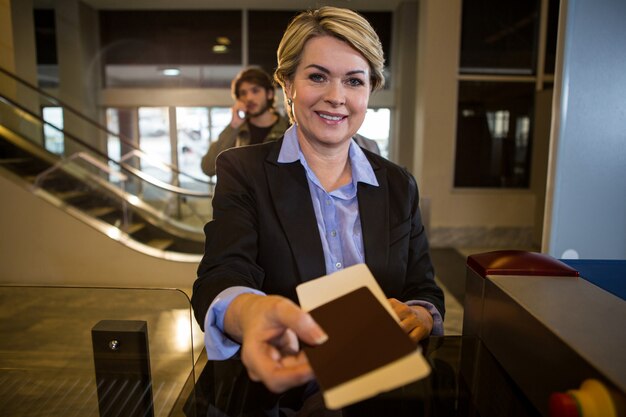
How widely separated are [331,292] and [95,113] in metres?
8.85

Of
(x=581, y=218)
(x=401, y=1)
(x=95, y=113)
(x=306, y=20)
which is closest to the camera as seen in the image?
(x=306, y=20)

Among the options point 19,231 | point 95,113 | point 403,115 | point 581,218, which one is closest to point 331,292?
point 581,218

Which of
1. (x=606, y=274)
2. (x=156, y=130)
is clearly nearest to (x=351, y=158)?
(x=606, y=274)

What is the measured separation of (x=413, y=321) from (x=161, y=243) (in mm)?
4427

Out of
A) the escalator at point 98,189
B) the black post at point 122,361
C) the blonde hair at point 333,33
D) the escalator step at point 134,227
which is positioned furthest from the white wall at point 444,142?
the black post at point 122,361

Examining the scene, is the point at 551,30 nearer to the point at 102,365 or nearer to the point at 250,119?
Answer: the point at 250,119

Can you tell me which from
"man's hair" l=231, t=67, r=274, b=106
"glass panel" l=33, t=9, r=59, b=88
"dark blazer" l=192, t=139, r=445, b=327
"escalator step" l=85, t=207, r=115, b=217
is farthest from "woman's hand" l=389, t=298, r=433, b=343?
"glass panel" l=33, t=9, r=59, b=88

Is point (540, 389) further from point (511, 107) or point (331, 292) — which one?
point (511, 107)

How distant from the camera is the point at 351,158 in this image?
1.28m

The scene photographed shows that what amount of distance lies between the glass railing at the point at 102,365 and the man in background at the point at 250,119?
1778mm

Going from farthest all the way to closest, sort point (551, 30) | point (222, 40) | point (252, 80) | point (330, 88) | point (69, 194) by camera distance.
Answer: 1. point (222, 40)
2. point (551, 30)
3. point (69, 194)
4. point (252, 80)
5. point (330, 88)

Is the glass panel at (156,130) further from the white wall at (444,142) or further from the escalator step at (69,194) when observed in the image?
the white wall at (444,142)

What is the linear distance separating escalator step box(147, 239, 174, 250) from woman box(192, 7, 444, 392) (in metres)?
4.02

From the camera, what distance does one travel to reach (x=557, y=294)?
87cm
